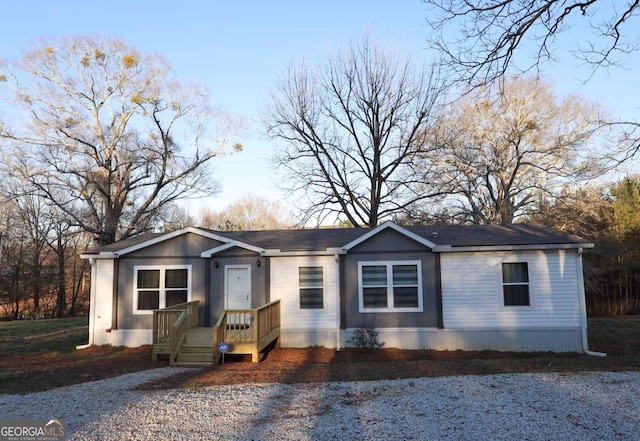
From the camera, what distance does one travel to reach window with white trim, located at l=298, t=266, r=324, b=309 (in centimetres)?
1313

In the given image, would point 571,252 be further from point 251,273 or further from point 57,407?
point 57,407

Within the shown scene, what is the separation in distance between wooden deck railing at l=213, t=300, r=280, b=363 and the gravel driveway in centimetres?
312

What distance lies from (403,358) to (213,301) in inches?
218

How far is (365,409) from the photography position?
19.6 feet

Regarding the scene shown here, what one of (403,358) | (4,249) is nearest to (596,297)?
(403,358)

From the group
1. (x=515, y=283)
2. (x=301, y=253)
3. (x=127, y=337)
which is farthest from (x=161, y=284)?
(x=515, y=283)

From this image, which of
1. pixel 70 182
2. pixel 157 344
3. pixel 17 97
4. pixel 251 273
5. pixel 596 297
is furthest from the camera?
pixel 596 297

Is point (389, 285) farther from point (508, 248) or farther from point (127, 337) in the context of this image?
point (127, 337)

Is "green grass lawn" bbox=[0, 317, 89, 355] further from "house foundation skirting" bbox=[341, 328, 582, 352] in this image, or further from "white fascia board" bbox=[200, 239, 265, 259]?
"house foundation skirting" bbox=[341, 328, 582, 352]

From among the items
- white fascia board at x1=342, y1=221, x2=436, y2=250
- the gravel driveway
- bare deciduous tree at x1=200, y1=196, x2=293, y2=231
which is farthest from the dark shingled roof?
bare deciduous tree at x1=200, y1=196, x2=293, y2=231

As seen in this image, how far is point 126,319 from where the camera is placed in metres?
13.3

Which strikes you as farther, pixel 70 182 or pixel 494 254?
pixel 70 182

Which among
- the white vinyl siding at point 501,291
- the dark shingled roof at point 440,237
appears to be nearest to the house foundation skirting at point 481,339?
the white vinyl siding at point 501,291

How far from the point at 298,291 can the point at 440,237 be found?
4.50 metres
